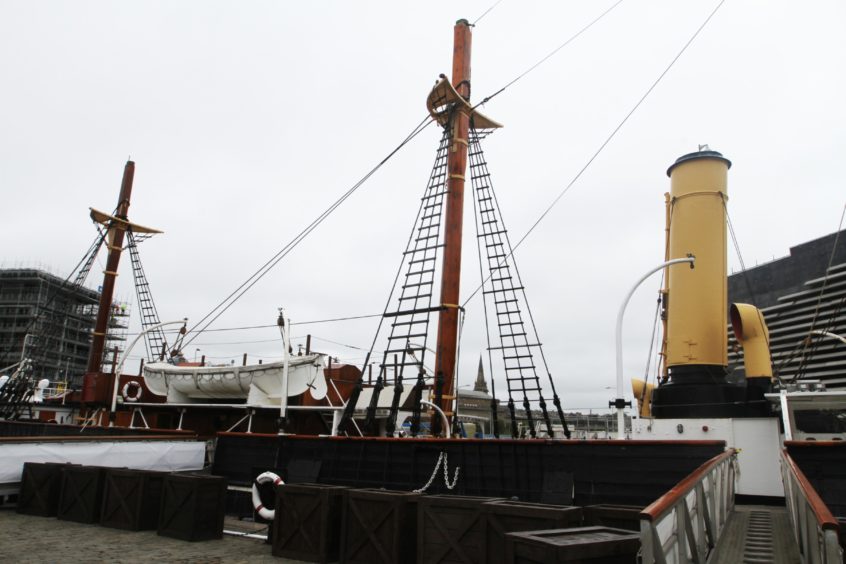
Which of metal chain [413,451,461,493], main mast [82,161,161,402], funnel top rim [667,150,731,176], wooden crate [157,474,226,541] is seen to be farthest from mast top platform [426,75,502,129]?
main mast [82,161,161,402]

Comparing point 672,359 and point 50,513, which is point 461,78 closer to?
point 672,359

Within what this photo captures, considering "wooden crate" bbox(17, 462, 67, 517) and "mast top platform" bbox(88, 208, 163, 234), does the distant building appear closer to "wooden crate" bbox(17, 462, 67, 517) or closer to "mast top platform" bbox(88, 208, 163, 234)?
"wooden crate" bbox(17, 462, 67, 517)

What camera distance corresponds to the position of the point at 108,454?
12133 millimetres

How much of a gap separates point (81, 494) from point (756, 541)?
32.8 ft

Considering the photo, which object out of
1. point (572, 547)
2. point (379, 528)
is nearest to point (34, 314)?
point (379, 528)

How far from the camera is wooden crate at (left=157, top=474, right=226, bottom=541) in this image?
8.62m

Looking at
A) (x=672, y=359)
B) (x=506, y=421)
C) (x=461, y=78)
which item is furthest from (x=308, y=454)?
(x=506, y=421)

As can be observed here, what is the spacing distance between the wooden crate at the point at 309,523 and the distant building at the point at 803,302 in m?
17.5

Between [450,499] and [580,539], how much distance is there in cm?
261

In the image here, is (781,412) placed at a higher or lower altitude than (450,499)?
higher

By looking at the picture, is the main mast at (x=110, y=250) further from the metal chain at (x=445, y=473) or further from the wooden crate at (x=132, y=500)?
the metal chain at (x=445, y=473)

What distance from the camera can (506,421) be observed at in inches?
4321

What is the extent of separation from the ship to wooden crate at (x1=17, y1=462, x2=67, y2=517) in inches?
152

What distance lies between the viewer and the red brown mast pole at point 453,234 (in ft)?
44.9
